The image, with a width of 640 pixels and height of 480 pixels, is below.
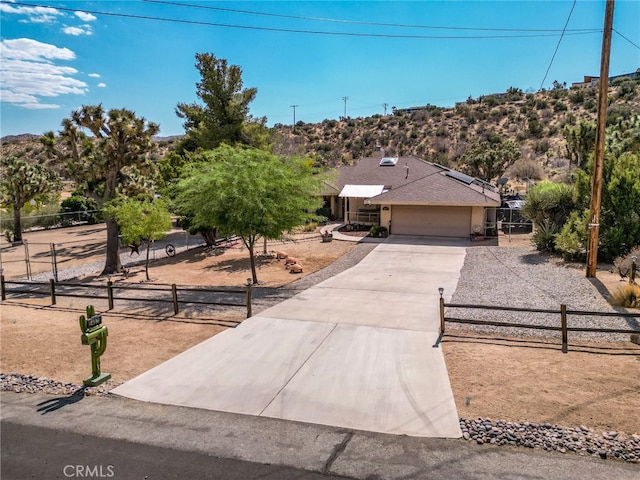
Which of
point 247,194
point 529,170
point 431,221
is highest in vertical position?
point 529,170

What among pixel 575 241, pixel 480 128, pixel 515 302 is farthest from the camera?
pixel 480 128

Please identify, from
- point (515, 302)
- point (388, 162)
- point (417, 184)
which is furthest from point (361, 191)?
point (515, 302)

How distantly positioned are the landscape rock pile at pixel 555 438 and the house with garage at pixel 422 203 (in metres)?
17.5

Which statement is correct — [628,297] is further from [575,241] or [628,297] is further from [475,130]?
[475,130]

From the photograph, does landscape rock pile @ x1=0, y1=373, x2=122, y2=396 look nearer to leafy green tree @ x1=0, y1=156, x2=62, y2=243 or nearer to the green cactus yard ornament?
the green cactus yard ornament

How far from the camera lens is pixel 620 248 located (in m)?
17.5

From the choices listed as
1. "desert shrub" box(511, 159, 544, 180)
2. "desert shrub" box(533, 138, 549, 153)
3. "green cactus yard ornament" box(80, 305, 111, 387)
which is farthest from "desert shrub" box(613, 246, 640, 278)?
"desert shrub" box(533, 138, 549, 153)

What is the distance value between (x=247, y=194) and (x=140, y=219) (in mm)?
6320

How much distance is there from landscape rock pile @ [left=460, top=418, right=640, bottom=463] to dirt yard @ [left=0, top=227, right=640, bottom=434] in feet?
0.80

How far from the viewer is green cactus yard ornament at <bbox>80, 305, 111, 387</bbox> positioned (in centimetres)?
808

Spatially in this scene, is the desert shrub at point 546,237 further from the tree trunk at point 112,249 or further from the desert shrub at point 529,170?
the desert shrub at point 529,170

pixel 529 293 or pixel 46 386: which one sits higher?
pixel 529 293

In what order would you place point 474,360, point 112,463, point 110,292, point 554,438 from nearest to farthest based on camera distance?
1. point 112,463
2. point 554,438
3. point 474,360
4. point 110,292

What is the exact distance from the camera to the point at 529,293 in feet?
45.7
